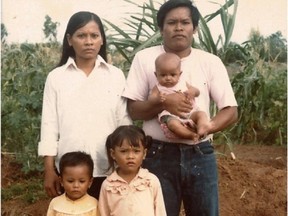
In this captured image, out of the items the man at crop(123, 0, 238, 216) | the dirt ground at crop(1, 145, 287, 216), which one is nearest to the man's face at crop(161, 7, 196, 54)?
the man at crop(123, 0, 238, 216)

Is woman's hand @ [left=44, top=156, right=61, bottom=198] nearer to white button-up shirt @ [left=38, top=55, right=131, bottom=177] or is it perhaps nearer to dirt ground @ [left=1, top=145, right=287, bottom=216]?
white button-up shirt @ [left=38, top=55, right=131, bottom=177]

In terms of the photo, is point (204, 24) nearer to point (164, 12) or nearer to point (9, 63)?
point (164, 12)

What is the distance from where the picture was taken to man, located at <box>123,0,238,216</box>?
2467mm

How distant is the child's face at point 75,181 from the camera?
242cm

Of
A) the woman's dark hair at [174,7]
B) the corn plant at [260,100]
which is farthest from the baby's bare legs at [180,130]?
the corn plant at [260,100]

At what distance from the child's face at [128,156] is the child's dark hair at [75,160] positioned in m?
0.12

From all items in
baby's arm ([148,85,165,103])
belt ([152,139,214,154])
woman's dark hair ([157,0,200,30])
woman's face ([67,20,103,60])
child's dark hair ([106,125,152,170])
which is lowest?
belt ([152,139,214,154])

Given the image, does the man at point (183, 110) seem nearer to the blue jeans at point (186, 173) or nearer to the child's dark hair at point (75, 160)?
the blue jeans at point (186, 173)

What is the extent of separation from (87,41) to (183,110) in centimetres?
54

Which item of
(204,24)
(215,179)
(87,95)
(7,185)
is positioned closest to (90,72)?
(87,95)

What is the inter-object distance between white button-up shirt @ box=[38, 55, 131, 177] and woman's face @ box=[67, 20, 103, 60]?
9cm

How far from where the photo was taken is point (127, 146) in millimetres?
2426

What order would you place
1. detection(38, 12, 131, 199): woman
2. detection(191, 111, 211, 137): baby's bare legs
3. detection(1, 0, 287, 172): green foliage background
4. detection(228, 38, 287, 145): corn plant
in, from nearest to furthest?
detection(191, 111, 211, 137): baby's bare legs
detection(38, 12, 131, 199): woman
detection(1, 0, 287, 172): green foliage background
detection(228, 38, 287, 145): corn plant

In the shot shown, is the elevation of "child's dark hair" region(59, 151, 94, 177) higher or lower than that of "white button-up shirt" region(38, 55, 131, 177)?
lower
